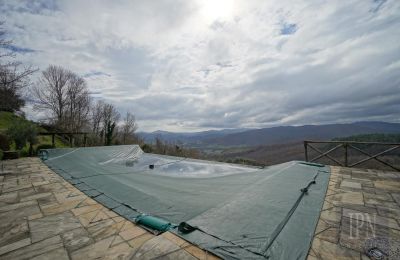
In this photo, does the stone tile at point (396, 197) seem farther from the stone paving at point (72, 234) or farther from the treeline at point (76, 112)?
the treeline at point (76, 112)

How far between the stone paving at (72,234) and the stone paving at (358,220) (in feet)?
3.70

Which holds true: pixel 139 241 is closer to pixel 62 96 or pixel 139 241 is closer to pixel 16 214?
pixel 16 214

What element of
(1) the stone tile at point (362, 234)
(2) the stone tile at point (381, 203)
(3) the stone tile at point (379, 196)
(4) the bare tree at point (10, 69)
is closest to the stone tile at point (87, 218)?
(1) the stone tile at point (362, 234)

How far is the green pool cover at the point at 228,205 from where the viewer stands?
1.69 metres

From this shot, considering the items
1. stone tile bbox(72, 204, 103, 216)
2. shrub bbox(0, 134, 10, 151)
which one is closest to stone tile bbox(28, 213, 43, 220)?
stone tile bbox(72, 204, 103, 216)

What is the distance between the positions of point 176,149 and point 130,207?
1430cm

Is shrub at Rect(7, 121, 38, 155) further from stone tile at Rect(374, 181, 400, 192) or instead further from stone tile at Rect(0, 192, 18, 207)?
stone tile at Rect(374, 181, 400, 192)

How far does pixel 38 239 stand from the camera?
74.7 inches

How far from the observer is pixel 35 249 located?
5.69ft

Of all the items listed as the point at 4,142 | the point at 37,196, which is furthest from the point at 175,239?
the point at 4,142

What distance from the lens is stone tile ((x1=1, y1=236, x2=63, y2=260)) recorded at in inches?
64.6

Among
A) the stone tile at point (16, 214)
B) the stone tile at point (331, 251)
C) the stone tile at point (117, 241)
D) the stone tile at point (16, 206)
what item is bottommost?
the stone tile at point (331, 251)

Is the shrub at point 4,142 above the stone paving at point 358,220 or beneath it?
above

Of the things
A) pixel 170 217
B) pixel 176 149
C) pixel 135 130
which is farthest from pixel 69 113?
pixel 170 217
